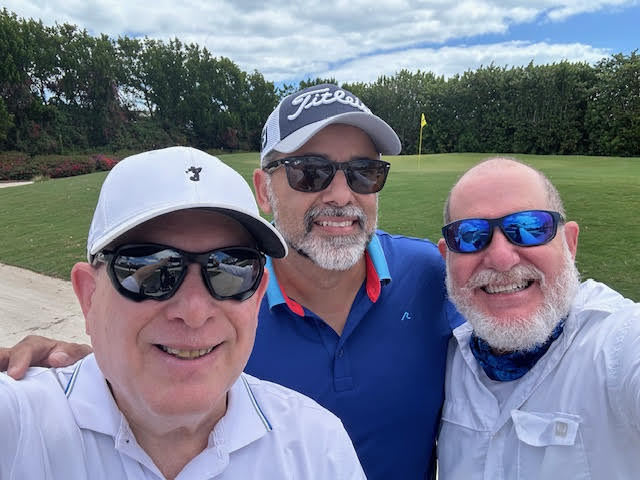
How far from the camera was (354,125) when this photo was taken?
2.30 metres

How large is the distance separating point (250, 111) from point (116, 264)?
46.7m

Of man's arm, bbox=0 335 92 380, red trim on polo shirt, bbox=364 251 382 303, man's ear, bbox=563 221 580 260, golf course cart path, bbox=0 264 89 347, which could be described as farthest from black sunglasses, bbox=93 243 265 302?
golf course cart path, bbox=0 264 89 347

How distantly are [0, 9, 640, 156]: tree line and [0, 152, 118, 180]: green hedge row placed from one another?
11.3 feet

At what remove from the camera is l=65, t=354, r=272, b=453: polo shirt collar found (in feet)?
4.10

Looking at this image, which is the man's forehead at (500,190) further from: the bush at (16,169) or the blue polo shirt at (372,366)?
the bush at (16,169)

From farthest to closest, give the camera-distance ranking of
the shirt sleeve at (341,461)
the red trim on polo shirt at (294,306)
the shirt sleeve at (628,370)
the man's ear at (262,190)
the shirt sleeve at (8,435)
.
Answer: the man's ear at (262,190) < the red trim on polo shirt at (294,306) < the shirt sleeve at (628,370) < the shirt sleeve at (341,461) < the shirt sleeve at (8,435)

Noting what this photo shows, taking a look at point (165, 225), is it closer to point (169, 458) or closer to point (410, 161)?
point (169, 458)

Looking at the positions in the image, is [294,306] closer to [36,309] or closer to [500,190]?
[500,190]

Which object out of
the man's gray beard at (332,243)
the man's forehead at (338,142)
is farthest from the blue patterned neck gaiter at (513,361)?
the man's forehead at (338,142)

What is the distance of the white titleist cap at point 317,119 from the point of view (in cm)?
221

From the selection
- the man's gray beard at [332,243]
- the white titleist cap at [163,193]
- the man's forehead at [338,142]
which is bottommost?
the man's gray beard at [332,243]

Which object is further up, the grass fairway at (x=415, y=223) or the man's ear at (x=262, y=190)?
the man's ear at (x=262, y=190)

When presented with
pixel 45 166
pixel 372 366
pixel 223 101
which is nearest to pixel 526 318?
pixel 372 366

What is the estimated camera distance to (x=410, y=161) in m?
25.5
